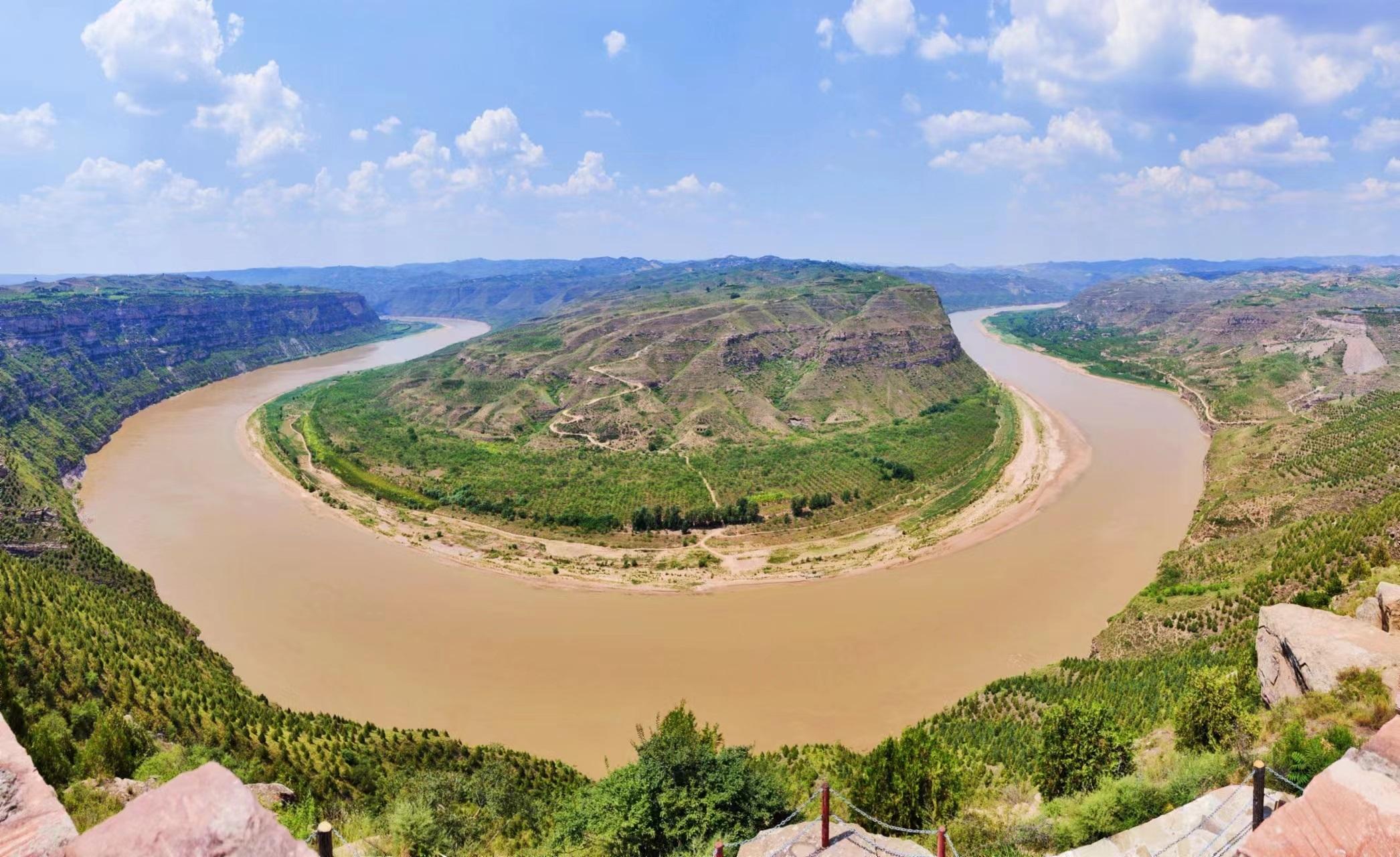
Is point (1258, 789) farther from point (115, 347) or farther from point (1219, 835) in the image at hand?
point (115, 347)

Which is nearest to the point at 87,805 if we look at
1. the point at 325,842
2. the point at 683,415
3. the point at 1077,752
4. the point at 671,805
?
the point at 325,842

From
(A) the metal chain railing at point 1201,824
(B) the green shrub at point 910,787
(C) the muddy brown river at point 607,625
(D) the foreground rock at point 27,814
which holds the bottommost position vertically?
(C) the muddy brown river at point 607,625

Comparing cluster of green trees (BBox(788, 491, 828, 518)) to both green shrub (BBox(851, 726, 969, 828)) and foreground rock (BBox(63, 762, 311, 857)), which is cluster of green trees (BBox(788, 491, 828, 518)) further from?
foreground rock (BBox(63, 762, 311, 857))

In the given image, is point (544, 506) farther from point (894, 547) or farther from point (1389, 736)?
point (1389, 736)

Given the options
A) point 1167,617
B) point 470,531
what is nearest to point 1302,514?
point 1167,617

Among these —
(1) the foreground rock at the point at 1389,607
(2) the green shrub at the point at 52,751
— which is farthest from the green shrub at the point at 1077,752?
(2) the green shrub at the point at 52,751

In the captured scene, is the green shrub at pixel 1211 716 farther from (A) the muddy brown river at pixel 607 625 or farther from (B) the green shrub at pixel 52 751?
(B) the green shrub at pixel 52 751
